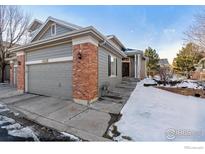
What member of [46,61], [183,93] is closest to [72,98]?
[46,61]

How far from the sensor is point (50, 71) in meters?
6.66

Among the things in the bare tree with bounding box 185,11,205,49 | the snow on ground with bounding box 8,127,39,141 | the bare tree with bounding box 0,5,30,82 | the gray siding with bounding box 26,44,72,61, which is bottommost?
the snow on ground with bounding box 8,127,39,141

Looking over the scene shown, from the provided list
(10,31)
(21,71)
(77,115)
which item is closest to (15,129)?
(77,115)

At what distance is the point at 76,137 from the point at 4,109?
385cm

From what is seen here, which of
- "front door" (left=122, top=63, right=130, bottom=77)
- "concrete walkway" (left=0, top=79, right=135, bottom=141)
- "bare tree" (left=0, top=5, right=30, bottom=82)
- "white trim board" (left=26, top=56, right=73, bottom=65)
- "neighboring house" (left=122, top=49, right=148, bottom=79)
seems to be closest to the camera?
"concrete walkway" (left=0, top=79, right=135, bottom=141)

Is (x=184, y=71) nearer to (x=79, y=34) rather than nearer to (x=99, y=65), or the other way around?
(x=99, y=65)

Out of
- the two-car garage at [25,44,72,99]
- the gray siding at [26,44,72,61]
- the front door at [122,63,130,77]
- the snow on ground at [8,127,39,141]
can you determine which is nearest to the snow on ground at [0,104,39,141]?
the snow on ground at [8,127,39,141]

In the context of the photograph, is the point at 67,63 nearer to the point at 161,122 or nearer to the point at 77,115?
the point at 77,115

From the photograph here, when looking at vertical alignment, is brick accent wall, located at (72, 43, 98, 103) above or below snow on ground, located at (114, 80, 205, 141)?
above

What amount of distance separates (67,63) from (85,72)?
1253 mm

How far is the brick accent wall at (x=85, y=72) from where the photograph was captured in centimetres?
515

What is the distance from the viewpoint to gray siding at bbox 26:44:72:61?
587 cm

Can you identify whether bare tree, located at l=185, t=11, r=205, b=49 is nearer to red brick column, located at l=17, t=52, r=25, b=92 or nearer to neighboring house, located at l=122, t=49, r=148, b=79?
neighboring house, located at l=122, t=49, r=148, b=79

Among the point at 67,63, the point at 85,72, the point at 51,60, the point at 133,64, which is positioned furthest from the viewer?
the point at 133,64
